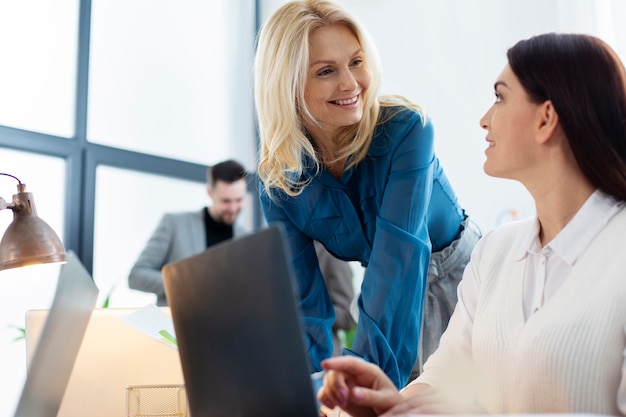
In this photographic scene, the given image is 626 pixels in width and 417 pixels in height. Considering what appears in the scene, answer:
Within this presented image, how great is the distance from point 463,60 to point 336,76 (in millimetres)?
3064

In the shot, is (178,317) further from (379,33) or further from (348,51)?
(379,33)

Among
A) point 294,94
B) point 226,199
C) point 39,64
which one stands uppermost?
point 39,64

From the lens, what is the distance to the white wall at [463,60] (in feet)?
14.9

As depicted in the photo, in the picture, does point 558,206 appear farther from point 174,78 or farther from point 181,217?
point 174,78

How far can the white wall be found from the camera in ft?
14.9

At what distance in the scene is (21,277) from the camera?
164 inches

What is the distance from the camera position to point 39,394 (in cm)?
128

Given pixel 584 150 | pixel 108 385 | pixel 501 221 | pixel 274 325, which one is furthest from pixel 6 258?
pixel 501 221

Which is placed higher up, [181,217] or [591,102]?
[591,102]

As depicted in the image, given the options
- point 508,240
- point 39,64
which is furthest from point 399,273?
point 39,64

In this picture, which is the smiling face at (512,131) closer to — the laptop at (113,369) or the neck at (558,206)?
the neck at (558,206)

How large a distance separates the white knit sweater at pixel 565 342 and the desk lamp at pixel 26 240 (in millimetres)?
906

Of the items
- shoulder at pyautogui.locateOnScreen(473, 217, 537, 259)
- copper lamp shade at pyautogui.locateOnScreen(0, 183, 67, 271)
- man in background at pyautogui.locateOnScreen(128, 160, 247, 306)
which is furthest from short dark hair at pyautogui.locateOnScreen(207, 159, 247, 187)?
shoulder at pyautogui.locateOnScreen(473, 217, 537, 259)

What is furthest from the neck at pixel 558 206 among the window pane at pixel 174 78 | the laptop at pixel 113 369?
the window pane at pixel 174 78
